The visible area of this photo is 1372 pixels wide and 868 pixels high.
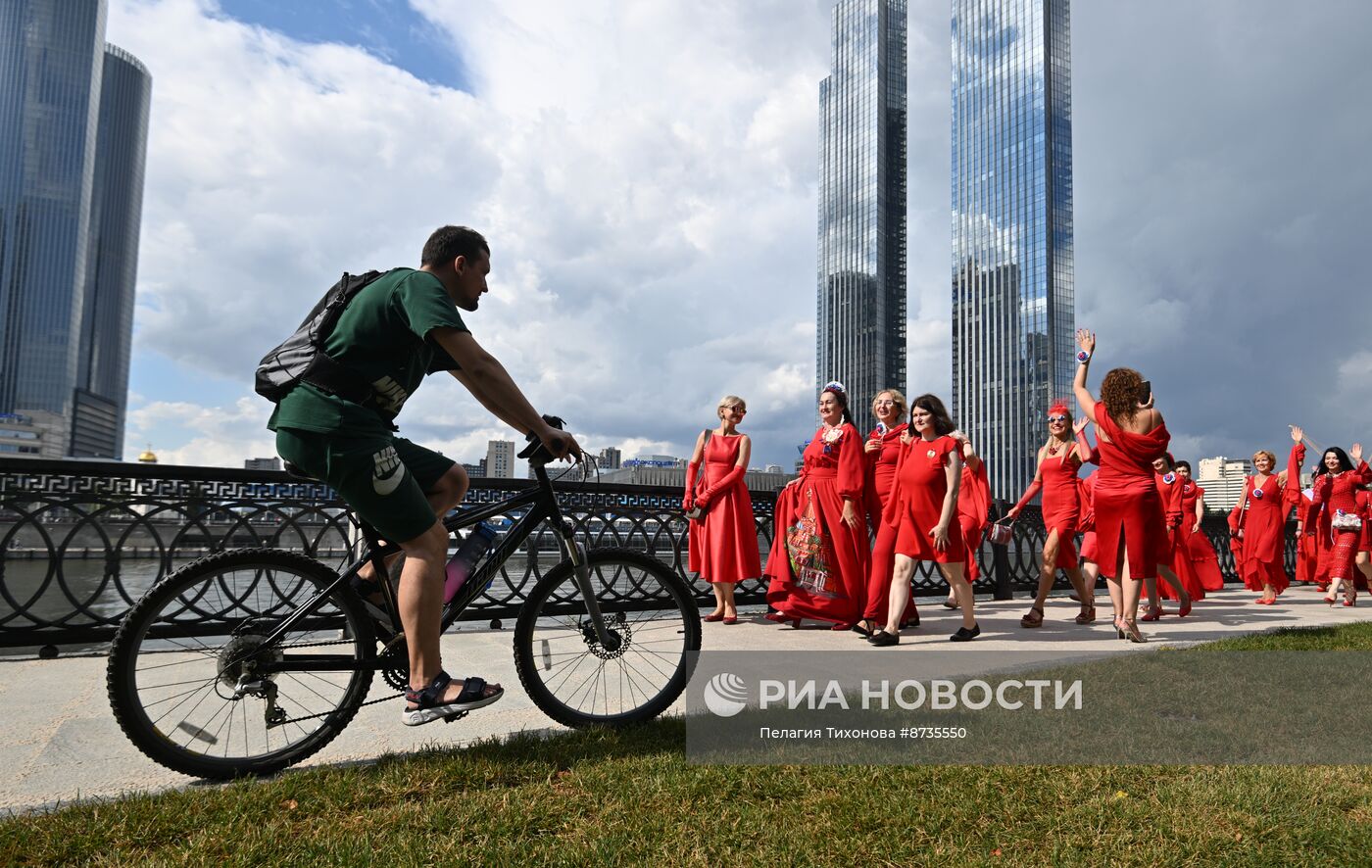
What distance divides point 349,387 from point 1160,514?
598cm

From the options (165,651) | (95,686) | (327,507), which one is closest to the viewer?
(165,651)

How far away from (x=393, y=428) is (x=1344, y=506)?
40.5 feet

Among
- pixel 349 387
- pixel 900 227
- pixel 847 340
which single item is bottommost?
pixel 349 387

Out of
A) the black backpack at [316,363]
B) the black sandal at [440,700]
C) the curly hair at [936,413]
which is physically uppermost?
the curly hair at [936,413]

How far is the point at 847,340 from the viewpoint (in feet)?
437

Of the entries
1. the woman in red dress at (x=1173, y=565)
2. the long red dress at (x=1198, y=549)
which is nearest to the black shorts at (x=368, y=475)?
the woman in red dress at (x=1173, y=565)

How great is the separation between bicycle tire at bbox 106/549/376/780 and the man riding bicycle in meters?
0.28

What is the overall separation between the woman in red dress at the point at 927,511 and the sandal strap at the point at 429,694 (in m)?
3.74

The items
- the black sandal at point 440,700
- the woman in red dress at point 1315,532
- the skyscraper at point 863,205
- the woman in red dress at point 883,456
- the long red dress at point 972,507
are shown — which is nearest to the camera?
the black sandal at point 440,700

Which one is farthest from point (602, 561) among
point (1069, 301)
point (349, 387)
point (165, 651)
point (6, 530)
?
point (1069, 301)

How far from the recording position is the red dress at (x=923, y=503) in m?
6.09

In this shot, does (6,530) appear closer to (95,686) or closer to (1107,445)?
(95,686)

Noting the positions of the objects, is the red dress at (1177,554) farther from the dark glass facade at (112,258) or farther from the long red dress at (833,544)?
the dark glass facade at (112,258)

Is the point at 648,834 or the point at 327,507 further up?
the point at 327,507
